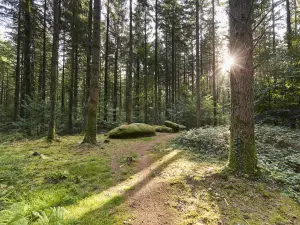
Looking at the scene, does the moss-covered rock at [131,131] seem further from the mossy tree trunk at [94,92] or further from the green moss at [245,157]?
the green moss at [245,157]

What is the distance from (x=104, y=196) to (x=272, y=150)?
5.31 meters

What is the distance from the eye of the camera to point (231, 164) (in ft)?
13.3

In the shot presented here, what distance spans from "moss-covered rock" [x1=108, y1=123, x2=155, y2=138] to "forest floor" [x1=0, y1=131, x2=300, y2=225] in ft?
14.4

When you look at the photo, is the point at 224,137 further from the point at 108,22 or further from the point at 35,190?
the point at 108,22

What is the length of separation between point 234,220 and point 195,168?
6.45 ft

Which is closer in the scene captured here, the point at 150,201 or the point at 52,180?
the point at 150,201

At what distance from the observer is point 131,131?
9.65m

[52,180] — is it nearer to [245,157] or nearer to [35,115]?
[245,157]

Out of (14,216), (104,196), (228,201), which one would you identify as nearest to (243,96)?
(228,201)

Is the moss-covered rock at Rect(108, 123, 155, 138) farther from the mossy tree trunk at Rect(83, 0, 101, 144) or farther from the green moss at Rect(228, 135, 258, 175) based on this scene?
the green moss at Rect(228, 135, 258, 175)

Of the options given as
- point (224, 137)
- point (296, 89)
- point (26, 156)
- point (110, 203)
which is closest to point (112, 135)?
point (26, 156)

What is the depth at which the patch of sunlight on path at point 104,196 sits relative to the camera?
2.66m

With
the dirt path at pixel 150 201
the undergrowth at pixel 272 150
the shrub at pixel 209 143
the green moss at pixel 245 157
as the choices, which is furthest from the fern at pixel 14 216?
the shrub at pixel 209 143

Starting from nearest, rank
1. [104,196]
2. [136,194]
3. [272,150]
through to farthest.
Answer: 1. [104,196]
2. [136,194]
3. [272,150]
